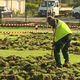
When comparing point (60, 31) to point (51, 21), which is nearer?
point (51, 21)

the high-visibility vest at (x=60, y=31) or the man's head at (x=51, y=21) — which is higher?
the man's head at (x=51, y=21)

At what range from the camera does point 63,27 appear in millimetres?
13273

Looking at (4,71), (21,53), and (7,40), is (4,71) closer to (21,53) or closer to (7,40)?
(21,53)

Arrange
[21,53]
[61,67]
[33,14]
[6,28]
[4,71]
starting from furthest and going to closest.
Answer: [33,14], [6,28], [21,53], [61,67], [4,71]

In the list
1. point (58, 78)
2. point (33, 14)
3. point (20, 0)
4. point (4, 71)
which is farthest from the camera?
point (20, 0)

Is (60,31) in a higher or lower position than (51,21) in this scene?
lower

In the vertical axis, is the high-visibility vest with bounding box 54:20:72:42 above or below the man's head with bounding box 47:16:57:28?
below

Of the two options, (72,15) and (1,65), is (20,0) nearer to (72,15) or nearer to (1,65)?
(72,15)

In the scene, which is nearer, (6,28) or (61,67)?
(61,67)

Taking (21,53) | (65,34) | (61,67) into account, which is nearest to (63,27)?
(65,34)

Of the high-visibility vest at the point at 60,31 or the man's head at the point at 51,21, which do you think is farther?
the high-visibility vest at the point at 60,31

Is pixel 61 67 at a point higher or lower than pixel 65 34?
lower

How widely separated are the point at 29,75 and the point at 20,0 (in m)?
46.8

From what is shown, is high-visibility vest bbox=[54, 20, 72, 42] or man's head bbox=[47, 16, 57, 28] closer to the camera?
man's head bbox=[47, 16, 57, 28]
